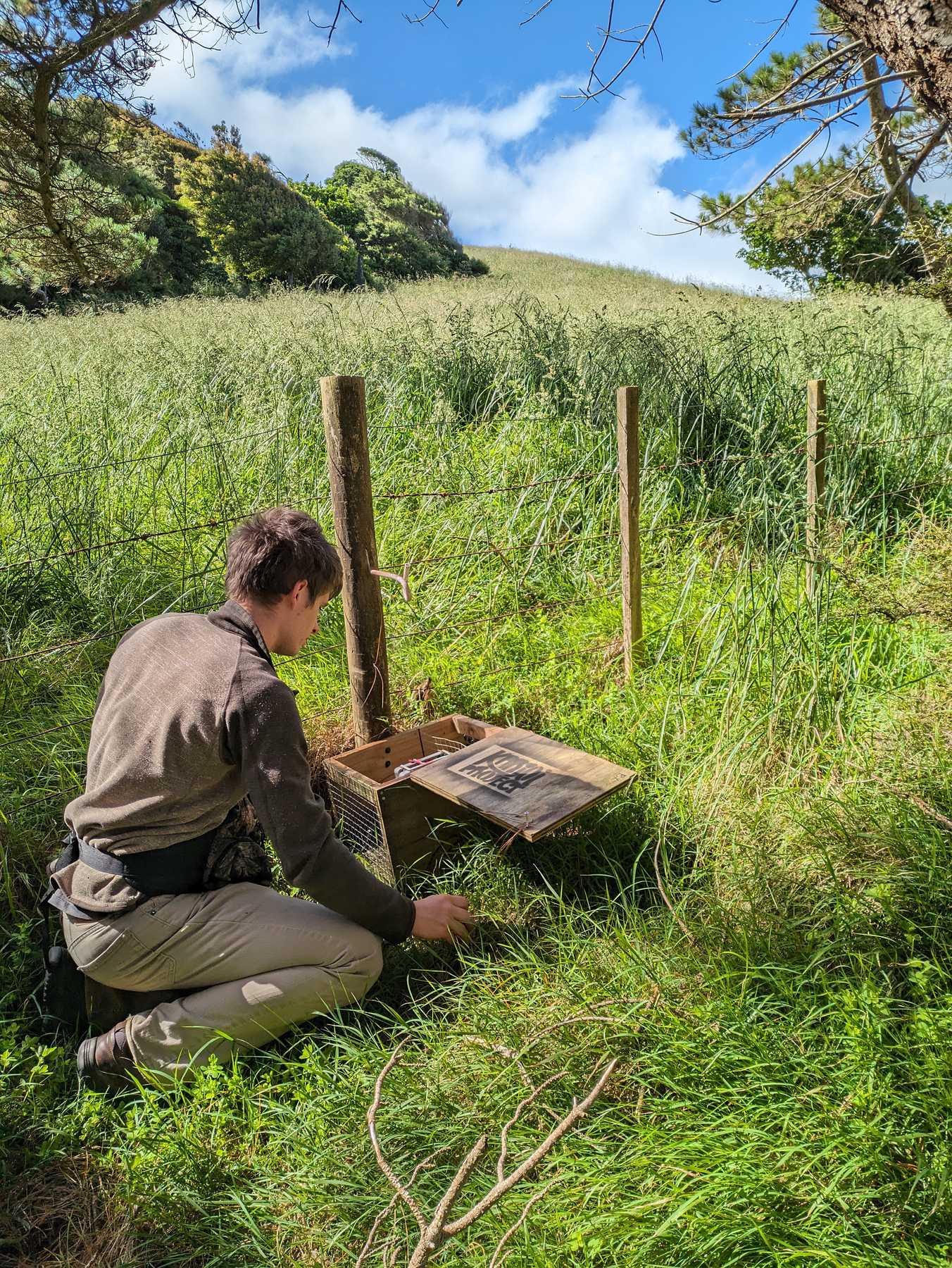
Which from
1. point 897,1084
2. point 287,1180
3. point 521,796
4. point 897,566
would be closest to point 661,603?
point 897,566

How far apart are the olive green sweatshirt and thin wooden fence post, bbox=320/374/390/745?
65 centimetres

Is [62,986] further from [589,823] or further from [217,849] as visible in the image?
[589,823]

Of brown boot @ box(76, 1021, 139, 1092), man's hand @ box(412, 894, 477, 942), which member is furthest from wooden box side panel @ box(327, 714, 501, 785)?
brown boot @ box(76, 1021, 139, 1092)

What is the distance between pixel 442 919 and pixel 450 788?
0.42 meters

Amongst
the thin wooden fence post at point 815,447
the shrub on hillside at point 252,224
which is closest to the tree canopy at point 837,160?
the thin wooden fence post at point 815,447

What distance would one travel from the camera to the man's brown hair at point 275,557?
2.34 m

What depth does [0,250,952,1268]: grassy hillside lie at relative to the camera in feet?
5.66

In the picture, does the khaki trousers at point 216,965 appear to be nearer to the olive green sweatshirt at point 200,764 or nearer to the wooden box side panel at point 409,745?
the olive green sweatshirt at point 200,764

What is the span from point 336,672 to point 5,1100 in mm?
2062

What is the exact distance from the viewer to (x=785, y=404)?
5574 mm

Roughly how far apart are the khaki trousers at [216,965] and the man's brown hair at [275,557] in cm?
86

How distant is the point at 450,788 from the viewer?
2768 mm

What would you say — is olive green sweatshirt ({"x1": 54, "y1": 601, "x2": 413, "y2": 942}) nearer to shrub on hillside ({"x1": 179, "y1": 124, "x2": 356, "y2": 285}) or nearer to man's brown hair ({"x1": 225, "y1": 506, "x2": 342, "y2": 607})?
man's brown hair ({"x1": 225, "y1": 506, "x2": 342, "y2": 607})

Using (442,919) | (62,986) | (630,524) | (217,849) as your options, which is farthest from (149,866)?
(630,524)
